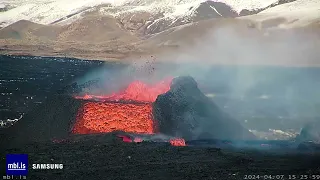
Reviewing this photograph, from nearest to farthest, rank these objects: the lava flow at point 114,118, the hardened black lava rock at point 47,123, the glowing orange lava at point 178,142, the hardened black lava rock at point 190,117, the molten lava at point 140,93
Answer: the glowing orange lava at point 178,142 < the hardened black lava rock at point 47,123 < the lava flow at point 114,118 < the hardened black lava rock at point 190,117 < the molten lava at point 140,93

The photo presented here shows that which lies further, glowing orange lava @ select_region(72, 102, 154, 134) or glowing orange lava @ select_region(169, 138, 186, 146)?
glowing orange lava @ select_region(72, 102, 154, 134)

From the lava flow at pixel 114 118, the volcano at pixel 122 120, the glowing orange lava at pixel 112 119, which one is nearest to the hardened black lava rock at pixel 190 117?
the volcano at pixel 122 120

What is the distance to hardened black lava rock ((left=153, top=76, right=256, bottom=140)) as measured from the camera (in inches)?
1380

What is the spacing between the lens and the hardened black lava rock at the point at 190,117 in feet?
115

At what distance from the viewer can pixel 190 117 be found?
3609 centimetres

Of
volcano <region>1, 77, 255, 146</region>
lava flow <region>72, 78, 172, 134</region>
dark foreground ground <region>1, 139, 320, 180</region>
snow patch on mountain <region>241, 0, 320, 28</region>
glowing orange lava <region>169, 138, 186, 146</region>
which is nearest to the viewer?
dark foreground ground <region>1, 139, 320, 180</region>

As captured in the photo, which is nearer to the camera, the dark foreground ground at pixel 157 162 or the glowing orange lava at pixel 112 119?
the dark foreground ground at pixel 157 162

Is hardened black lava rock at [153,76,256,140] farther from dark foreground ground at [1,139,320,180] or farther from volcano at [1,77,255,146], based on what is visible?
dark foreground ground at [1,139,320,180]

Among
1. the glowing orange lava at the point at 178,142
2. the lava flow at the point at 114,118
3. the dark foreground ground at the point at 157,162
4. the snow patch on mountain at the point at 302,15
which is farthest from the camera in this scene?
the snow patch on mountain at the point at 302,15

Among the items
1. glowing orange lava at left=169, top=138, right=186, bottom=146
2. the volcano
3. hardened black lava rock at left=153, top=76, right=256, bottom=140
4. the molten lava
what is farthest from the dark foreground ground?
the molten lava

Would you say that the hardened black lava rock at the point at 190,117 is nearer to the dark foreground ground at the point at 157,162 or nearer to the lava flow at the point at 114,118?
the lava flow at the point at 114,118

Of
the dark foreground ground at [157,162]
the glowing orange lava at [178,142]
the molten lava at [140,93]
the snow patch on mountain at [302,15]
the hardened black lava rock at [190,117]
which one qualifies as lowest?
the dark foreground ground at [157,162]

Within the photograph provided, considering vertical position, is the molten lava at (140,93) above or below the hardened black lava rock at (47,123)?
above

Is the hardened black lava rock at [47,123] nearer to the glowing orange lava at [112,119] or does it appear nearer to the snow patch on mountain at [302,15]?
the glowing orange lava at [112,119]
